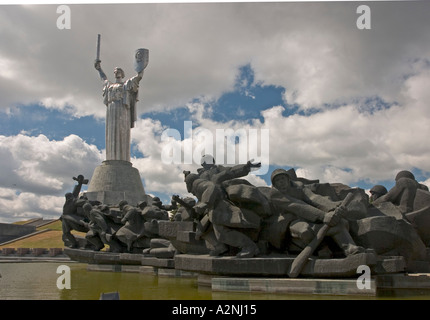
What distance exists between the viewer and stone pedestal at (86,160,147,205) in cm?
2353

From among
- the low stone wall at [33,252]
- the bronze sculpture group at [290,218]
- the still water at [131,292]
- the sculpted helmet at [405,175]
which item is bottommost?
the low stone wall at [33,252]

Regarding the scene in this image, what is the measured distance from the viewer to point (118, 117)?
1043 inches

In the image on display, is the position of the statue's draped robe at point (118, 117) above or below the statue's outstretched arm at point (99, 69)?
below

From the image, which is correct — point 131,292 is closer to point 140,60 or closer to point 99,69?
point 140,60

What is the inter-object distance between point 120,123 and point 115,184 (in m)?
4.57

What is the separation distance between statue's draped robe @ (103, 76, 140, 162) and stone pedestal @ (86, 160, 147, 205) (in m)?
0.84

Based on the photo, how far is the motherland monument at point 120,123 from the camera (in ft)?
82.3

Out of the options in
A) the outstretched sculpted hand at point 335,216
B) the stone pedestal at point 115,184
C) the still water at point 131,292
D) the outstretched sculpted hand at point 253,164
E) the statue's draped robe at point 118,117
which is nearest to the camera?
the still water at point 131,292

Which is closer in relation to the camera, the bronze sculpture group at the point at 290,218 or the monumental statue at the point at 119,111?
the bronze sculpture group at the point at 290,218

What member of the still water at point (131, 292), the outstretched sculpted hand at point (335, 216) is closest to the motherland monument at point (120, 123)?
the still water at point (131, 292)

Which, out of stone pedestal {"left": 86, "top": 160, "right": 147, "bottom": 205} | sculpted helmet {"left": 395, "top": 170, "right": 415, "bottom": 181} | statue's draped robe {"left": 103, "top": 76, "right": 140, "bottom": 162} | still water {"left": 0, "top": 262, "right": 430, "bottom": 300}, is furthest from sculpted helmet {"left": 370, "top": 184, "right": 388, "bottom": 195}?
statue's draped robe {"left": 103, "top": 76, "right": 140, "bottom": 162}

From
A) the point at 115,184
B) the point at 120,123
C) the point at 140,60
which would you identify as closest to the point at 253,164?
the point at 115,184

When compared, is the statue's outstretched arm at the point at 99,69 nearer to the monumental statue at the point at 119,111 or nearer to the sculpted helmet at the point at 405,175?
the monumental statue at the point at 119,111

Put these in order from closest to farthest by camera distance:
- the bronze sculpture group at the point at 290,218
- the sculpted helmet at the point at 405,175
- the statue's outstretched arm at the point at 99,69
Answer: the bronze sculpture group at the point at 290,218 → the sculpted helmet at the point at 405,175 → the statue's outstretched arm at the point at 99,69
